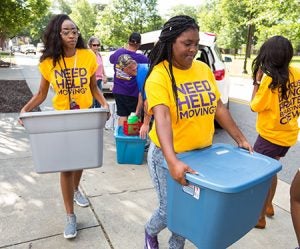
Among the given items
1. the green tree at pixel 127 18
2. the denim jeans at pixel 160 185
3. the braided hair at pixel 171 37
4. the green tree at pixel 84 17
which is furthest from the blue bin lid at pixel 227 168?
the green tree at pixel 84 17

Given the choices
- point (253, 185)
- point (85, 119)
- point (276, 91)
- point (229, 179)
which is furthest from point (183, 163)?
point (276, 91)

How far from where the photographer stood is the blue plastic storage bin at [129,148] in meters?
4.30

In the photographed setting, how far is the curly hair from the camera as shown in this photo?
2623 millimetres

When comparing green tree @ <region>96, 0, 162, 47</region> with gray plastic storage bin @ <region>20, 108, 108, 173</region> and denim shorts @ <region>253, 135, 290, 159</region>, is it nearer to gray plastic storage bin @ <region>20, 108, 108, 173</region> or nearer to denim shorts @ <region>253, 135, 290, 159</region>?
denim shorts @ <region>253, 135, 290, 159</region>

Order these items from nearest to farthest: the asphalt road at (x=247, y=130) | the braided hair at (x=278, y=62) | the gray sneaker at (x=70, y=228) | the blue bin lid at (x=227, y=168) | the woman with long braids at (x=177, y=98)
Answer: the blue bin lid at (x=227, y=168)
the woman with long braids at (x=177, y=98)
the braided hair at (x=278, y=62)
the gray sneaker at (x=70, y=228)
the asphalt road at (x=247, y=130)

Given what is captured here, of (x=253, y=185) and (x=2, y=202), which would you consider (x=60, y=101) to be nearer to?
(x=2, y=202)

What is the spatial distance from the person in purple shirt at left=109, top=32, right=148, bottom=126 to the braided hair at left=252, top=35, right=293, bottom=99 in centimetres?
223

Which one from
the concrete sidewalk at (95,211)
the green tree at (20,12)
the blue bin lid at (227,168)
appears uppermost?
the green tree at (20,12)

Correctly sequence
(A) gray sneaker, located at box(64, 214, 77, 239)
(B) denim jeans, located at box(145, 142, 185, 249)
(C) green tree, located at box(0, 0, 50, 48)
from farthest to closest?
1. (C) green tree, located at box(0, 0, 50, 48)
2. (A) gray sneaker, located at box(64, 214, 77, 239)
3. (B) denim jeans, located at box(145, 142, 185, 249)

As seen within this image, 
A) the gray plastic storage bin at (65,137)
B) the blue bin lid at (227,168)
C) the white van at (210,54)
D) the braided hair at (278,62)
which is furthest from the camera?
the white van at (210,54)

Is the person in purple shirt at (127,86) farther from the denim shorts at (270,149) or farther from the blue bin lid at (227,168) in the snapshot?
the blue bin lid at (227,168)

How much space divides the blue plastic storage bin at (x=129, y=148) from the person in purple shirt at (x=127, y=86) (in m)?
Answer: 0.39

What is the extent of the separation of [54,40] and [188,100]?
4.24 feet

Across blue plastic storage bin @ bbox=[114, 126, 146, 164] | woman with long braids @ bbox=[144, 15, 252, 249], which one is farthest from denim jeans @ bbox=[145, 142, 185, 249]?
blue plastic storage bin @ bbox=[114, 126, 146, 164]
